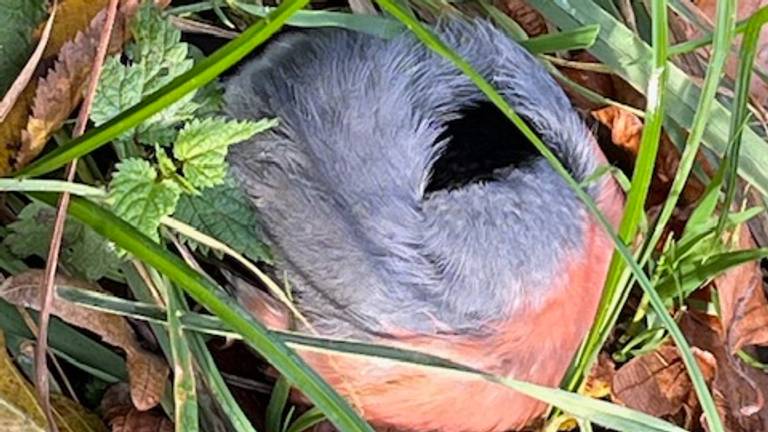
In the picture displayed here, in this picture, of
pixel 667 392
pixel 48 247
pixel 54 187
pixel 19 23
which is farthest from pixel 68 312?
pixel 667 392

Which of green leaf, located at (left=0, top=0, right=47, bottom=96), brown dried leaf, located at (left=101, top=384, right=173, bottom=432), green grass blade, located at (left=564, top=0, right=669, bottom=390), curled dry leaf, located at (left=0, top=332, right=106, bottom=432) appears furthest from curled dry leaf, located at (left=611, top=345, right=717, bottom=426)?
green leaf, located at (left=0, top=0, right=47, bottom=96)

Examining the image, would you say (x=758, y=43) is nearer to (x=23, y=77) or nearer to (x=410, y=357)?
(x=410, y=357)

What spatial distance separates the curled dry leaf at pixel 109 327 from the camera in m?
1.18

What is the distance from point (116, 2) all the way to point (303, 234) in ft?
0.90

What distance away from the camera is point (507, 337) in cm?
111

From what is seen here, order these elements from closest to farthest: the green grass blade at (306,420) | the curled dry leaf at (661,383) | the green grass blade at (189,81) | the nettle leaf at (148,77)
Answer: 1. the green grass blade at (189,81)
2. the nettle leaf at (148,77)
3. the green grass blade at (306,420)
4. the curled dry leaf at (661,383)

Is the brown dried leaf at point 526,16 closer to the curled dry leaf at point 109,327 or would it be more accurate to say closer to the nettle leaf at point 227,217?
the nettle leaf at point 227,217

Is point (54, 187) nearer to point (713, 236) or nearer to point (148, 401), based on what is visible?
point (148, 401)

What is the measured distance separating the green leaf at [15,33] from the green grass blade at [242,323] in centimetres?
21

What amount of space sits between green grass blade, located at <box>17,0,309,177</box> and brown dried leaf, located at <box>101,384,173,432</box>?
12.0 inches

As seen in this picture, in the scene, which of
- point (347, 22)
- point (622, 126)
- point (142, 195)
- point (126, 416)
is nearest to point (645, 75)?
point (622, 126)

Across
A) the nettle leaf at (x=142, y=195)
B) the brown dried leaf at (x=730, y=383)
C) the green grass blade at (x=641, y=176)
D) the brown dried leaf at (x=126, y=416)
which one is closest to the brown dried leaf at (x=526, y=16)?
the green grass blade at (x=641, y=176)

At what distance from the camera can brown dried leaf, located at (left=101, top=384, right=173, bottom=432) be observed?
125cm

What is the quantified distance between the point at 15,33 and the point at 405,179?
1.33 feet
